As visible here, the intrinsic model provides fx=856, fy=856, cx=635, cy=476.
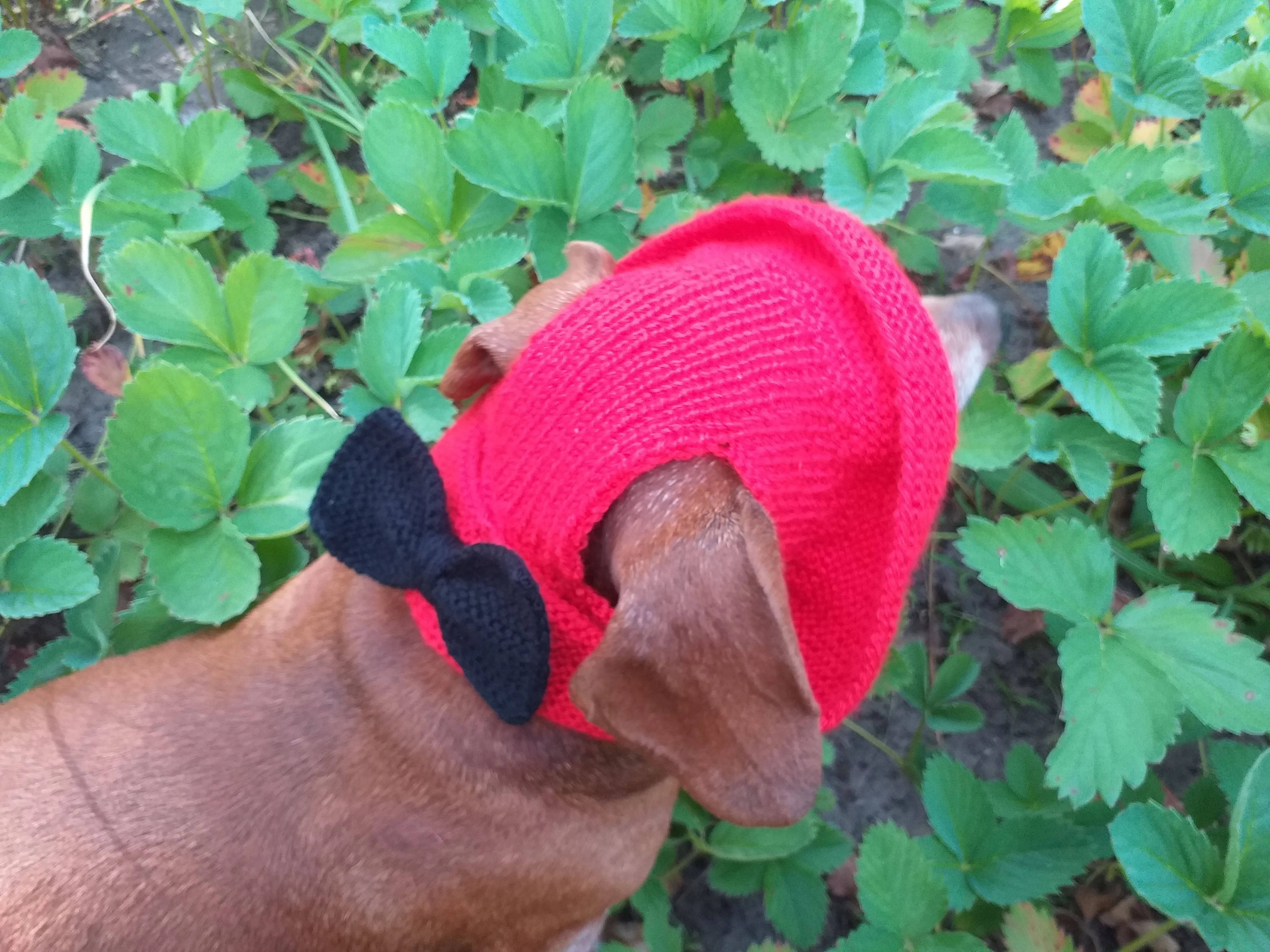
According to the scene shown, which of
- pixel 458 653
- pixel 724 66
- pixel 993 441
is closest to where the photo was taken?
pixel 458 653

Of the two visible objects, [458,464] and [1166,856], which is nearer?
[458,464]

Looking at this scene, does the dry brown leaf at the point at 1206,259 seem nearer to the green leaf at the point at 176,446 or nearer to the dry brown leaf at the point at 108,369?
the green leaf at the point at 176,446

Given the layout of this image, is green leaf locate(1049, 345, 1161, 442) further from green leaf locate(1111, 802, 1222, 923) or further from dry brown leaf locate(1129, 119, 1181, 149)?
dry brown leaf locate(1129, 119, 1181, 149)

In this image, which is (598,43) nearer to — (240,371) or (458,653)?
(240,371)

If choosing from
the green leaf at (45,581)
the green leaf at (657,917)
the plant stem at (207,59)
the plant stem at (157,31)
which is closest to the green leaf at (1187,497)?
the green leaf at (657,917)

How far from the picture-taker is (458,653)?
3.49 feet

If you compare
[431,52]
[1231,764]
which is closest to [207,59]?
[431,52]

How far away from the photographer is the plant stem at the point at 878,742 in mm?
2033

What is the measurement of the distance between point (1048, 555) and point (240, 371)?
161cm

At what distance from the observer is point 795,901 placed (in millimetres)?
1729

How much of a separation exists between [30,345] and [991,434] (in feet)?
5.98

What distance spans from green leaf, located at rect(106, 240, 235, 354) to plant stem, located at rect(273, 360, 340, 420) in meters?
0.24

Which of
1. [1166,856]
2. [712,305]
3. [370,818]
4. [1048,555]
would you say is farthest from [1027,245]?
[370,818]

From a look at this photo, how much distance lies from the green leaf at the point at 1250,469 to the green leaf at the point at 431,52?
1.82 metres
